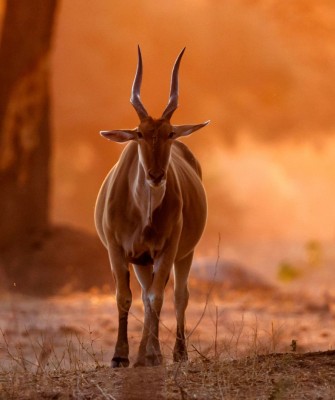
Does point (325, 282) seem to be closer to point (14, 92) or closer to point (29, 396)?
point (14, 92)

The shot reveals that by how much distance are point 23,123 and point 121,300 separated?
10.6 m

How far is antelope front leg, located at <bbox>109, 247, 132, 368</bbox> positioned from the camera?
6.75m

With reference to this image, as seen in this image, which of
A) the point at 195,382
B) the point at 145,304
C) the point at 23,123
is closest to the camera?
the point at 195,382

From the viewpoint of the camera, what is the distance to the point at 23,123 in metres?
17.1

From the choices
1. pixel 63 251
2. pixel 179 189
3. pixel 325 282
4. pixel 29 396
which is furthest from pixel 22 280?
pixel 29 396

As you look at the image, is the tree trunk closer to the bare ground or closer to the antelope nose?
the antelope nose

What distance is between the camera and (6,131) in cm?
1691

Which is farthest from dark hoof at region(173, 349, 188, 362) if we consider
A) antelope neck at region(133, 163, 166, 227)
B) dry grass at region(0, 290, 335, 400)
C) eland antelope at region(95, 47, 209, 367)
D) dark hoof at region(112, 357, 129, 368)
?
antelope neck at region(133, 163, 166, 227)

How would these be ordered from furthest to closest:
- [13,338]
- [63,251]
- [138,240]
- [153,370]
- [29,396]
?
[63,251] → [13,338] → [138,240] → [153,370] → [29,396]

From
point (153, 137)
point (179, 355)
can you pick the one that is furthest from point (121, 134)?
point (179, 355)

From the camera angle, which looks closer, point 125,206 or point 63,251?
point 125,206

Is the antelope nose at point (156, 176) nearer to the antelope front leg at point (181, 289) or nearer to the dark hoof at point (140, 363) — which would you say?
the dark hoof at point (140, 363)

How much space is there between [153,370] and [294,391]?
2.70 feet

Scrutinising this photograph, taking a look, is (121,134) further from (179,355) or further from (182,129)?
(179,355)
